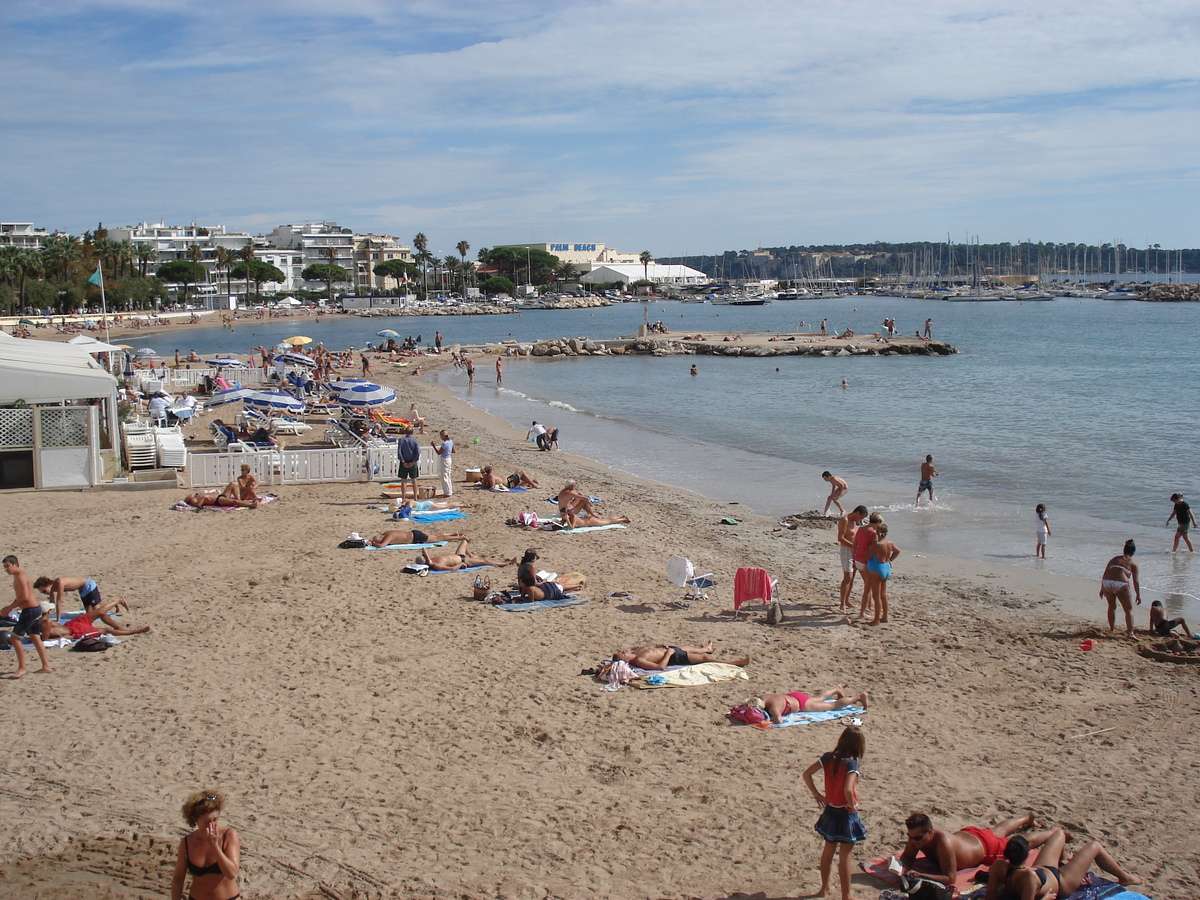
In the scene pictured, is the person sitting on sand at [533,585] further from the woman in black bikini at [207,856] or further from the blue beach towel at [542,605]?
the woman in black bikini at [207,856]

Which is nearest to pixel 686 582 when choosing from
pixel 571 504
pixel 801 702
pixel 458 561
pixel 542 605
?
pixel 542 605

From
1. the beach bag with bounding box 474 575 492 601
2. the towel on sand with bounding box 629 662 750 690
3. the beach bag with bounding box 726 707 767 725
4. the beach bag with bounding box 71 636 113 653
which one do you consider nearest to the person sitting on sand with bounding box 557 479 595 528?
the beach bag with bounding box 474 575 492 601

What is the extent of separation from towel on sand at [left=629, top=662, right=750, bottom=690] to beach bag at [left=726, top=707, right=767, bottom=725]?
68 centimetres

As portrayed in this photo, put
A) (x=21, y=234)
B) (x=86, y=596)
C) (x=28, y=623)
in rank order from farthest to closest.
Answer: (x=21, y=234) → (x=86, y=596) → (x=28, y=623)

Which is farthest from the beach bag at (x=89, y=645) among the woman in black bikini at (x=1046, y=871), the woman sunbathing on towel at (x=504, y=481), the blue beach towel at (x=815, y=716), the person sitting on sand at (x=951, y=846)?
the woman sunbathing on towel at (x=504, y=481)

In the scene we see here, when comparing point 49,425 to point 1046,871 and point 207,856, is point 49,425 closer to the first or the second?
point 207,856

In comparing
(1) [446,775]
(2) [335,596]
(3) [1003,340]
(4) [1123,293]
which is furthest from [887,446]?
(4) [1123,293]

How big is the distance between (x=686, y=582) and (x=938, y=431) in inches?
804

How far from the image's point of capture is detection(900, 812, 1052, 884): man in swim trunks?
5105mm

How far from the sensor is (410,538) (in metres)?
12.8

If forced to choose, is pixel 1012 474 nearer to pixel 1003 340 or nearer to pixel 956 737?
pixel 956 737

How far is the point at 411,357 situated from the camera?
53.1m

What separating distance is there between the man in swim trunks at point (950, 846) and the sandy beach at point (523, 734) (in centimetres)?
40

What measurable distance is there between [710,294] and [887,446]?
6274 inches
